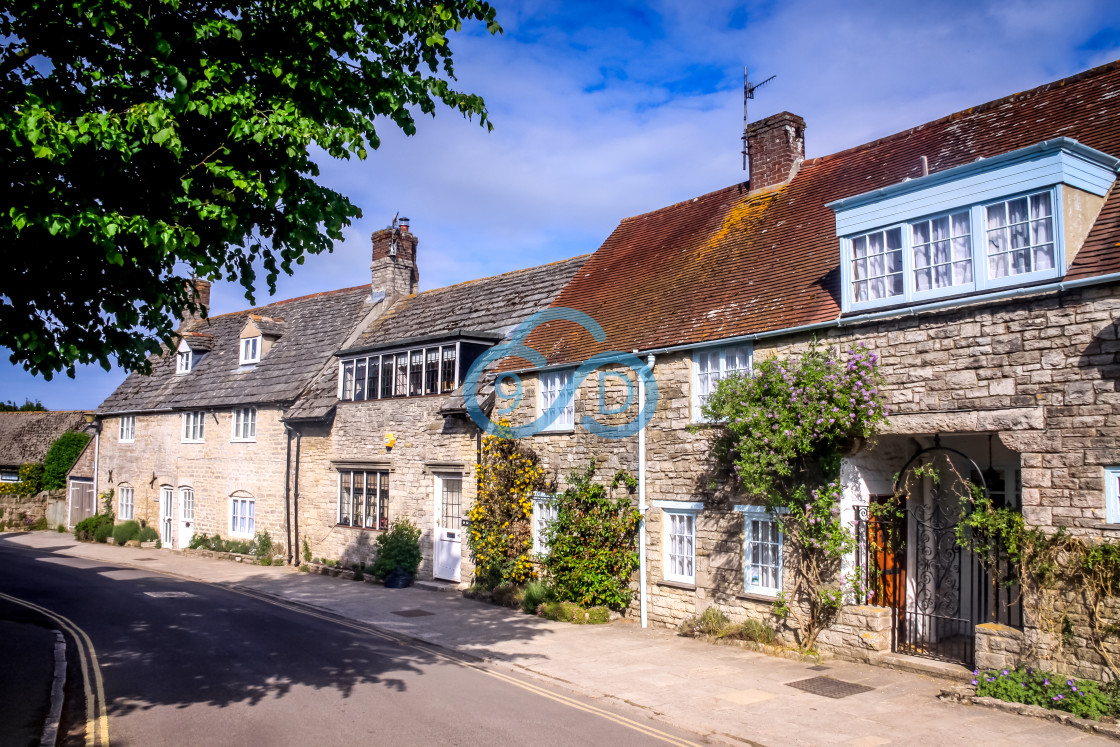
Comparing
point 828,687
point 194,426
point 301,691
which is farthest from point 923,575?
point 194,426

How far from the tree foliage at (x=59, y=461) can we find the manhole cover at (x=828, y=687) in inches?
1511

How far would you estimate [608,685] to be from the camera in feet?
36.0

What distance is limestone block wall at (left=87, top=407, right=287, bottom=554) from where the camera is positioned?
86.1 ft

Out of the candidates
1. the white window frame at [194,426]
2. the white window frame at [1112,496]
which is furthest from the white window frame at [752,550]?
the white window frame at [194,426]

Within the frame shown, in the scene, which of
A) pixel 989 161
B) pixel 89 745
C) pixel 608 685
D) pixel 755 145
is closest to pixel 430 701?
pixel 608 685

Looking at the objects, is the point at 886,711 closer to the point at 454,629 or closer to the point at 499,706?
the point at 499,706

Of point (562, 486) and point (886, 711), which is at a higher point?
point (562, 486)

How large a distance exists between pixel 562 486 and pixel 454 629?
3.65 metres

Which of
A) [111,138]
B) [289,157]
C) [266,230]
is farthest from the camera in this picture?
[266,230]

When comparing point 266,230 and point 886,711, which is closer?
point 266,230

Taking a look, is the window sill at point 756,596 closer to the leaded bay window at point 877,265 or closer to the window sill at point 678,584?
the window sill at point 678,584

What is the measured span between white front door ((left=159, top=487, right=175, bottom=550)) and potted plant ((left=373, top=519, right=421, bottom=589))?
1384 centimetres

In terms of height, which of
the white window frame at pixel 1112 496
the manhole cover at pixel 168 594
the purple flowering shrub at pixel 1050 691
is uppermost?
the white window frame at pixel 1112 496

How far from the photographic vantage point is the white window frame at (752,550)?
12.9m
